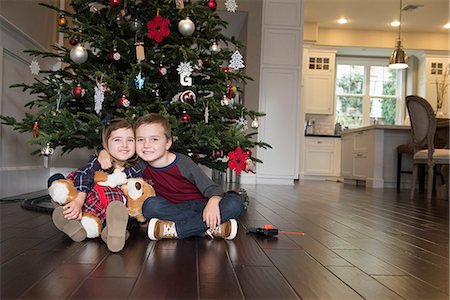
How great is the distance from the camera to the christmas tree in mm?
1921

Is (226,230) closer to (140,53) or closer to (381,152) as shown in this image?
(140,53)

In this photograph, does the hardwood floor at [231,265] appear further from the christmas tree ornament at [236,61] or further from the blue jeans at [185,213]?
the christmas tree ornament at [236,61]

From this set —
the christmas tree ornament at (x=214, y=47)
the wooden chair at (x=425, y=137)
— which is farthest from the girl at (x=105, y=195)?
the wooden chair at (x=425, y=137)

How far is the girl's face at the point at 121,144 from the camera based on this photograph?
160 centimetres

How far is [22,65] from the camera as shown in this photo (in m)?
2.90

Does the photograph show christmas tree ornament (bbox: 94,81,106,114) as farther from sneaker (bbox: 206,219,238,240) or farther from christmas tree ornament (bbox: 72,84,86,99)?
sneaker (bbox: 206,219,238,240)

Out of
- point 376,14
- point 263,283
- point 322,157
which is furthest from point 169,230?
point 322,157

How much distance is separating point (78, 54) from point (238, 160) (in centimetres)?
86

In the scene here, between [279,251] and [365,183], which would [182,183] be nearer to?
[279,251]

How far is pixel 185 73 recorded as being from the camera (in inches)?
78.4

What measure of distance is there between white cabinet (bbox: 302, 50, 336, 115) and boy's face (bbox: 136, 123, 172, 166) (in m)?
7.34

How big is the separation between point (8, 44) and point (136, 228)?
5.38 ft

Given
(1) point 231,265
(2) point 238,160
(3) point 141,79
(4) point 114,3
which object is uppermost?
(4) point 114,3

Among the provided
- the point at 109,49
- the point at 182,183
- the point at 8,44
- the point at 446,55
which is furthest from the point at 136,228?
the point at 446,55
